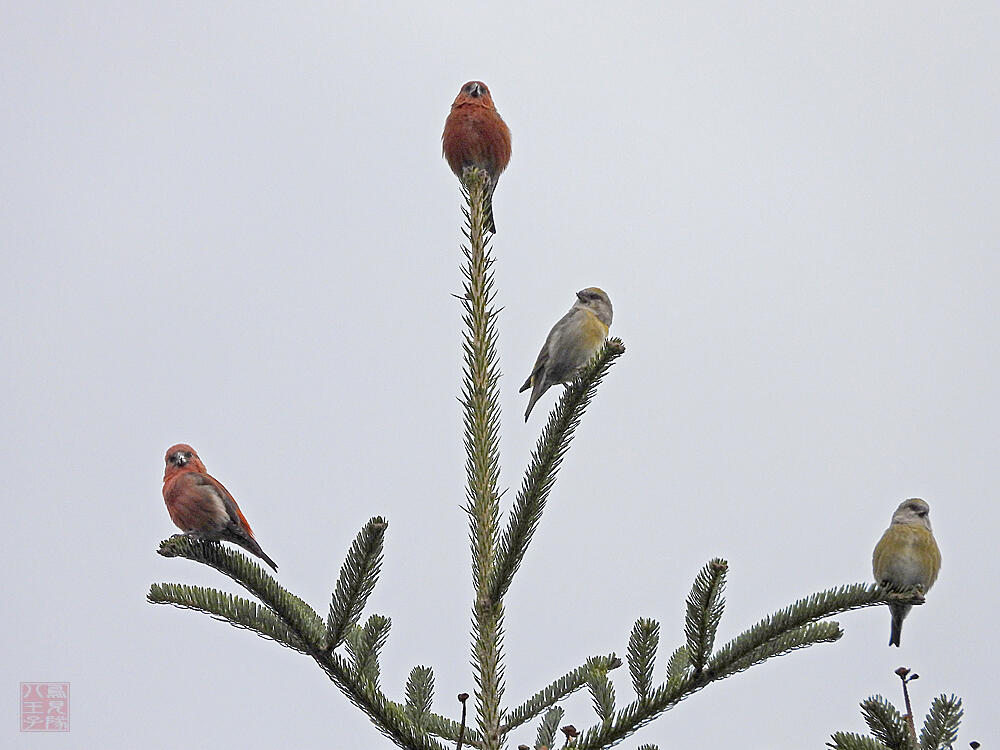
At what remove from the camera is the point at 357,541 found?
95.8 inches

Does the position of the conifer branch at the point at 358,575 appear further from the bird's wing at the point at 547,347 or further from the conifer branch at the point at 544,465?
the bird's wing at the point at 547,347

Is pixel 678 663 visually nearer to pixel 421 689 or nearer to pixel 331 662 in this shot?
pixel 421 689

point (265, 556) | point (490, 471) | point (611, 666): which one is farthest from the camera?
point (265, 556)

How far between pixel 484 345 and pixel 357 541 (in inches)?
26.0

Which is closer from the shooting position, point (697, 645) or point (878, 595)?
point (697, 645)

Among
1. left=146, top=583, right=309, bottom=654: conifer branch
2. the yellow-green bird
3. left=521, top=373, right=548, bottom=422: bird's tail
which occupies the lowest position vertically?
left=146, top=583, right=309, bottom=654: conifer branch

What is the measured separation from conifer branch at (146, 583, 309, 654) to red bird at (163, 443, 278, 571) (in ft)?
7.92

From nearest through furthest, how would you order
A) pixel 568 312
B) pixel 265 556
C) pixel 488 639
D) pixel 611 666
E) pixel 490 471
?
pixel 488 639 → pixel 490 471 → pixel 611 666 → pixel 265 556 → pixel 568 312

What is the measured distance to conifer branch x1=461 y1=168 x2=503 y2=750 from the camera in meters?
2.35

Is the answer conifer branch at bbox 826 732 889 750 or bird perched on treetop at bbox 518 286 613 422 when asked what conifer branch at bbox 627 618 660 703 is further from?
bird perched on treetop at bbox 518 286 613 422

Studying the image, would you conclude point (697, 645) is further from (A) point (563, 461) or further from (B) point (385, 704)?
(B) point (385, 704)

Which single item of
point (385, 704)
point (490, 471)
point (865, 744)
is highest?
point (490, 471)

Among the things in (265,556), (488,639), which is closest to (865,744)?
(488,639)

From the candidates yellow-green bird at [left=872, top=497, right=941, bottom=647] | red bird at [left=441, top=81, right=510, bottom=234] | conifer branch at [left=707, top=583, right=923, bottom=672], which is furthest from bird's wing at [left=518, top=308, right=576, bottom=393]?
conifer branch at [left=707, top=583, right=923, bottom=672]
